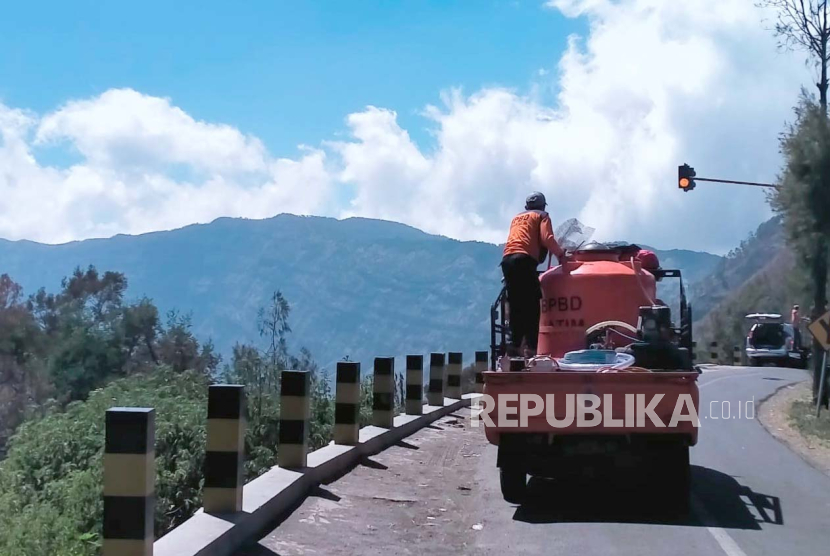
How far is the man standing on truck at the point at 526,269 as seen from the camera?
1046cm

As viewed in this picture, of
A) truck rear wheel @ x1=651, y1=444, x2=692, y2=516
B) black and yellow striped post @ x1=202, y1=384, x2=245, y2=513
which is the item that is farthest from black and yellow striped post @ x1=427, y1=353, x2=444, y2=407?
black and yellow striped post @ x1=202, y1=384, x2=245, y2=513

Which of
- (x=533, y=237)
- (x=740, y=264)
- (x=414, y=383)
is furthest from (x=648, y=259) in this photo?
(x=740, y=264)

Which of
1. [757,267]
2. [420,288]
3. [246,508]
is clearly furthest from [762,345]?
[420,288]

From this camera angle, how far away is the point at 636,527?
8617 millimetres

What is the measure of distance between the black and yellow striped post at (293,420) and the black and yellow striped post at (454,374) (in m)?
9.61

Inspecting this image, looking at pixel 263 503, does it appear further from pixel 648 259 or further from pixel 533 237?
pixel 648 259

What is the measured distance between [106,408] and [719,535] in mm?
6486

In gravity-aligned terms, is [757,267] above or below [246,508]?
above

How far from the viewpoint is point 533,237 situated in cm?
1052

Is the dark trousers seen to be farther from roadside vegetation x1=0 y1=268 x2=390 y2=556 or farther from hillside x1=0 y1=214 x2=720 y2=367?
hillside x1=0 y1=214 x2=720 y2=367

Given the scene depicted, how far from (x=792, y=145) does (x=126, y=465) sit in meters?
21.5

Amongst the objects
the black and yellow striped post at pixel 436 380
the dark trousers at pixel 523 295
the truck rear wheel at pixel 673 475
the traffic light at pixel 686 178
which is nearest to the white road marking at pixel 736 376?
the traffic light at pixel 686 178

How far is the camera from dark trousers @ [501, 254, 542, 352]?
10453 millimetres

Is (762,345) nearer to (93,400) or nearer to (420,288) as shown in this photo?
(93,400)
